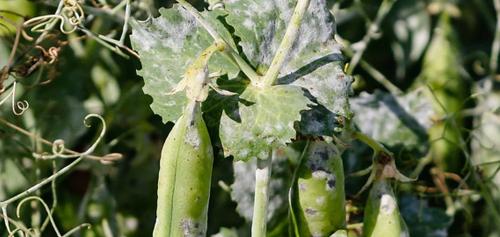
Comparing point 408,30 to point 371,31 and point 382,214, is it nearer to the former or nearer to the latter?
point 371,31

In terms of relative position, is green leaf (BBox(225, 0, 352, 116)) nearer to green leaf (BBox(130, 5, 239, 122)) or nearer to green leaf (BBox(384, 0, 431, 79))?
green leaf (BBox(130, 5, 239, 122))

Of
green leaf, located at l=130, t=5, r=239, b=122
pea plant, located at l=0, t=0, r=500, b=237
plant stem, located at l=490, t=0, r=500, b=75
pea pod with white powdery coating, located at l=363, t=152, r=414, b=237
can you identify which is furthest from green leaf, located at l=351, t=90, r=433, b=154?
green leaf, located at l=130, t=5, r=239, b=122

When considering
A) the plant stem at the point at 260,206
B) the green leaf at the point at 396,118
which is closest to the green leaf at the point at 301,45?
the plant stem at the point at 260,206

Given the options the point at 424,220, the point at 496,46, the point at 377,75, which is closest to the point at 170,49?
the point at 424,220

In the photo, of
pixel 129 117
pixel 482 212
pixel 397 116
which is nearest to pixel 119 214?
pixel 129 117

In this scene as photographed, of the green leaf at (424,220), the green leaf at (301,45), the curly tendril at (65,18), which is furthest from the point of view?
the green leaf at (424,220)

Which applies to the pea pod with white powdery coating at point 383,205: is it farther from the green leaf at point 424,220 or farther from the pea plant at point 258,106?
the green leaf at point 424,220

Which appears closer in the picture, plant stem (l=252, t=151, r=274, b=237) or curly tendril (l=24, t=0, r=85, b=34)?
plant stem (l=252, t=151, r=274, b=237)
